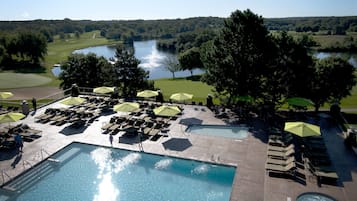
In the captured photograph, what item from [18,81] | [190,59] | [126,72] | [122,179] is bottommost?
[122,179]

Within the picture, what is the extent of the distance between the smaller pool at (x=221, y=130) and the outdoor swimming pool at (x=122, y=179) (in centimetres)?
443

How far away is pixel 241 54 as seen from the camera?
2288cm

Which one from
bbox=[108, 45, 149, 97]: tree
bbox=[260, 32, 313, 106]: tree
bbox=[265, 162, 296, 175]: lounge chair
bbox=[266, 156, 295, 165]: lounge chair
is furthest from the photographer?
bbox=[108, 45, 149, 97]: tree

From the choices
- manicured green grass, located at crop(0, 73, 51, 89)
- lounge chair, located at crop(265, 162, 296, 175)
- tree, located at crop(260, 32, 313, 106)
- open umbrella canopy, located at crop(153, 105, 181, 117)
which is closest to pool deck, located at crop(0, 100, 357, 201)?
lounge chair, located at crop(265, 162, 296, 175)

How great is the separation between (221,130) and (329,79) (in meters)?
11.3

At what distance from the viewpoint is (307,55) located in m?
22.2

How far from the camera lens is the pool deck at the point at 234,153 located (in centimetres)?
1230

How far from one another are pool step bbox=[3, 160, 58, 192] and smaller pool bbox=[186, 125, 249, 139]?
9376 millimetres

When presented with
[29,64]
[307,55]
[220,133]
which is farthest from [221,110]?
[29,64]

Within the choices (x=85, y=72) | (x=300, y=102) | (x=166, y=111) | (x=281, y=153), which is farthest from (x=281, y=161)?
(x=85, y=72)

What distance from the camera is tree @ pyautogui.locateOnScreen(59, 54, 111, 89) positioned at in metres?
39.1

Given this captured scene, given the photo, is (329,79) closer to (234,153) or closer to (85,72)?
(234,153)

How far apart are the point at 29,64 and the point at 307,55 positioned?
75.9 m

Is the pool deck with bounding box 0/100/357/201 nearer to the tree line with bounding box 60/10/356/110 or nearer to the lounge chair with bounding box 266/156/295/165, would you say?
the lounge chair with bounding box 266/156/295/165
